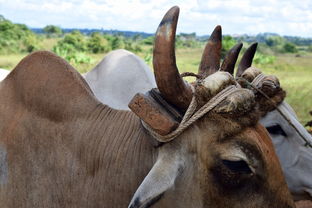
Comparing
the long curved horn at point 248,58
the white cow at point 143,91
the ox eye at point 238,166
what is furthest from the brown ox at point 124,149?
the white cow at point 143,91

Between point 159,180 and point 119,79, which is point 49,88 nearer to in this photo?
point 159,180

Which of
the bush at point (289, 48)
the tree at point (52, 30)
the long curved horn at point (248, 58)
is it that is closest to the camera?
the long curved horn at point (248, 58)

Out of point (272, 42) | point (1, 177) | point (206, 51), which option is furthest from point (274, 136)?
point (272, 42)

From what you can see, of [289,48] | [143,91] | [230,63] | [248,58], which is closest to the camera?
[230,63]

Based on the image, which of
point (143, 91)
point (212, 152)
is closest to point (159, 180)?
point (212, 152)

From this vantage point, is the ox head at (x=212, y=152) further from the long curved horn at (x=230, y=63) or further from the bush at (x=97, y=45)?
the bush at (x=97, y=45)

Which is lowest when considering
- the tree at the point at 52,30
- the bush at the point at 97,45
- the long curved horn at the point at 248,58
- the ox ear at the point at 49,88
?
the tree at the point at 52,30

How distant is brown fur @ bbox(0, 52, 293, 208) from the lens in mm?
2637

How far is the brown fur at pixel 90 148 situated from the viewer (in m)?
2.64

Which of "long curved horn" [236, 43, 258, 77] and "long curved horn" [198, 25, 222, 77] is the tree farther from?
"long curved horn" [198, 25, 222, 77]

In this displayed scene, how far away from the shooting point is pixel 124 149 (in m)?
3.00

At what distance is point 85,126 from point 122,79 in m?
2.45

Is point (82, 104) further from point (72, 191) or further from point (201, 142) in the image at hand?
point (201, 142)

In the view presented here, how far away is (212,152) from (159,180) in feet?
1.07
